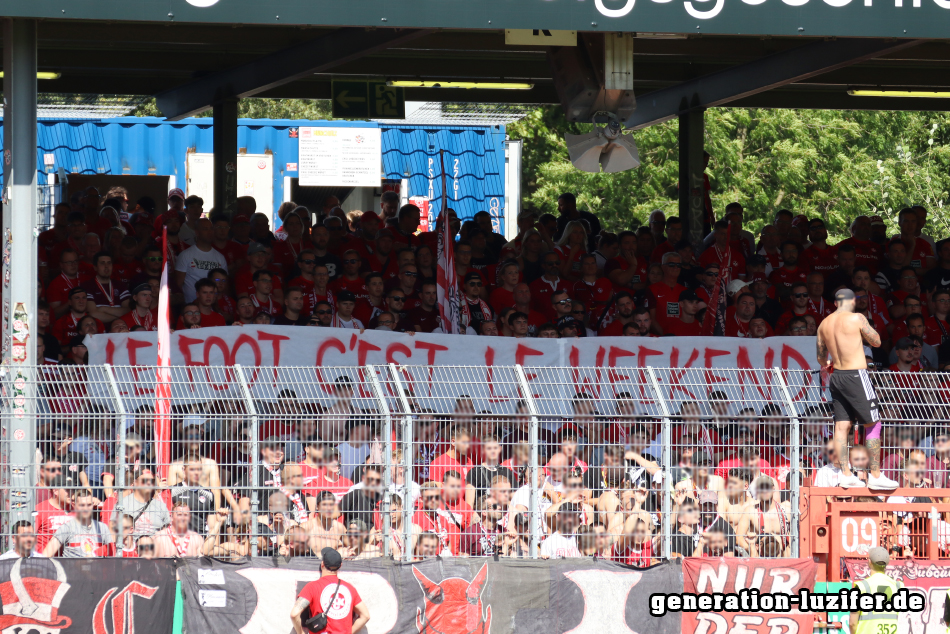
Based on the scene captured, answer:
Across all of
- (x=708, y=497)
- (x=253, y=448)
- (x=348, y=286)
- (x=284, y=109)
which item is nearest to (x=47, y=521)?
(x=253, y=448)

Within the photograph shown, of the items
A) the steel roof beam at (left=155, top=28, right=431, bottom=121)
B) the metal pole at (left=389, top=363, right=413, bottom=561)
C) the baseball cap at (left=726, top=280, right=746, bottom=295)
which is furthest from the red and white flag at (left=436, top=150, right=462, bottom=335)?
the baseball cap at (left=726, top=280, right=746, bottom=295)

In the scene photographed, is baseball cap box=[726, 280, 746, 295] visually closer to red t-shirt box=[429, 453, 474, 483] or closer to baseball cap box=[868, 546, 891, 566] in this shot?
baseball cap box=[868, 546, 891, 566]

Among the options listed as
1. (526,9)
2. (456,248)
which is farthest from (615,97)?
(456,248)

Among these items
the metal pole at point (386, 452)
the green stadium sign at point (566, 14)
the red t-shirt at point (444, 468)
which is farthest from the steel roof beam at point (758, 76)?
the metal pole at point (386, 452)

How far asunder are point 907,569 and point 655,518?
1965 mm

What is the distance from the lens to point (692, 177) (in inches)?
712

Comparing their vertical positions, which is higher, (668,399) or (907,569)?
(668,399)

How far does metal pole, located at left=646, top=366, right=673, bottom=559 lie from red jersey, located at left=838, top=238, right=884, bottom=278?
7.44m

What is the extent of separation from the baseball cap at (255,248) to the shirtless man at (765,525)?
642 centimetres

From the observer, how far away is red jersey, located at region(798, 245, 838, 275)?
16.7 meters

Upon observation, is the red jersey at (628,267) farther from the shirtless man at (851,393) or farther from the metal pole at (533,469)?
the metal pole at (533,469)

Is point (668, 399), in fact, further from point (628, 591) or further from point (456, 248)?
point (456, 248)

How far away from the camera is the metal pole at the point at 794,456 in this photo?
10195 millimetres

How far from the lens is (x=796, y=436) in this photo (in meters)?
10.2
